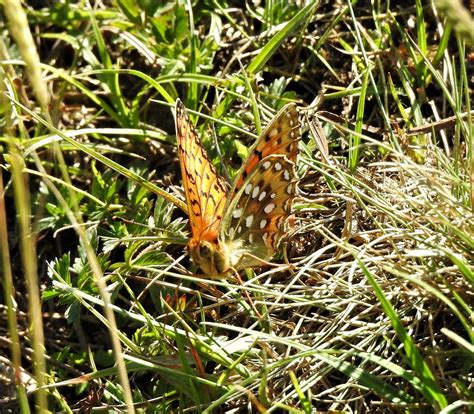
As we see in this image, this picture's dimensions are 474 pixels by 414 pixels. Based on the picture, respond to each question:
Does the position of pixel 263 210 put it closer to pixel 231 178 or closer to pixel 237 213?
pixel 237 213

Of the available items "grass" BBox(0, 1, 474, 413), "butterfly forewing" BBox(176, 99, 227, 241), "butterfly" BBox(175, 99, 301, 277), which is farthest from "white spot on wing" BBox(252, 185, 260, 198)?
"grass" BBox(0, 1, 474, 413)

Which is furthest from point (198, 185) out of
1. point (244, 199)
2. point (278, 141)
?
point (278, 141)

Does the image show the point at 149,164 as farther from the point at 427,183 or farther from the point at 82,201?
the point at 427,183

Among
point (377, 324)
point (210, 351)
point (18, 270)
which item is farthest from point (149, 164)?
point (377, 324)

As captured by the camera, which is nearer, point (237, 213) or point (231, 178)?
point (237, 213)

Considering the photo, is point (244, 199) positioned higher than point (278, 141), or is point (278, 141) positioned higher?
point (278, 141)

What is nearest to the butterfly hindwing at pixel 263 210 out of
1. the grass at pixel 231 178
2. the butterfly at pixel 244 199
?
the butterfly at pixel 244 199
